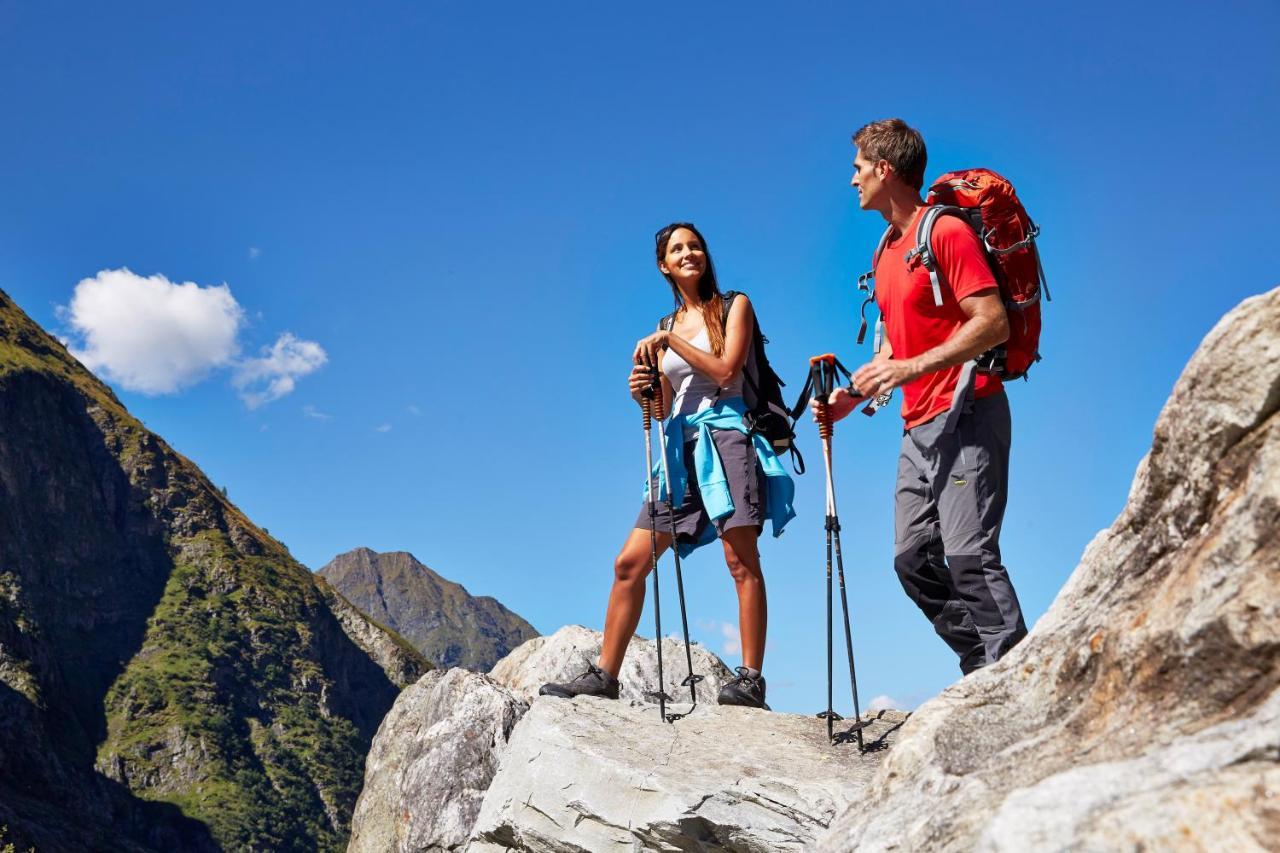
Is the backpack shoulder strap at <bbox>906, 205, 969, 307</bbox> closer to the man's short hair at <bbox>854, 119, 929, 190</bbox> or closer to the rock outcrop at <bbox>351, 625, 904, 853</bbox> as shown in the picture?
the man's short hair at <bbox>854, 119, 929, 190</bbox>

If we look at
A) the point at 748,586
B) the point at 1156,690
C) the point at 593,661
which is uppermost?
the point at 593,661

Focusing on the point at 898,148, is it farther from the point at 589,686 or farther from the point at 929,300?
the point at 589,686

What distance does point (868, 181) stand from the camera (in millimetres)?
6027

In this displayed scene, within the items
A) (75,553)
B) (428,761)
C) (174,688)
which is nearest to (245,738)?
(174,688)

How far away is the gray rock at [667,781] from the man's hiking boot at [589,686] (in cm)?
16

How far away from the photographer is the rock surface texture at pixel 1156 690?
2.27 meters

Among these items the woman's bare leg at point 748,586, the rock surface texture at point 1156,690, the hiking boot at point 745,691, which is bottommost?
the rock surface texture at point 1156,690

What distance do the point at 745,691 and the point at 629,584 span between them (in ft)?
3.62

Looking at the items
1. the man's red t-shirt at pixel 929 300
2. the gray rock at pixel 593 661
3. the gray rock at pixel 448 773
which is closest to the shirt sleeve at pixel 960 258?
the man's red t-shirt at pixel 929 300

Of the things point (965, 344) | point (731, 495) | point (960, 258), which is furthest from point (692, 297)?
point (965, 344)

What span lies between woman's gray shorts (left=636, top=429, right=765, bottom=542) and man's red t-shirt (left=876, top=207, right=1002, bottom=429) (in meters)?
1.72

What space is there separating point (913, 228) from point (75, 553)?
702 ft

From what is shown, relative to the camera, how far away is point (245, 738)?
551 ft

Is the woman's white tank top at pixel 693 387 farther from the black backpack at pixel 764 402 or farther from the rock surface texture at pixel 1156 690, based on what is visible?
the rock surface texture at pixel 1156 690
